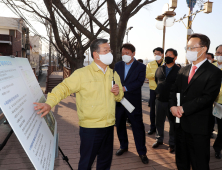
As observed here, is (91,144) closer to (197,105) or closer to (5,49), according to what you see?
(197,105)

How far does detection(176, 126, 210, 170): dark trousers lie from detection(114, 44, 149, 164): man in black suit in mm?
916

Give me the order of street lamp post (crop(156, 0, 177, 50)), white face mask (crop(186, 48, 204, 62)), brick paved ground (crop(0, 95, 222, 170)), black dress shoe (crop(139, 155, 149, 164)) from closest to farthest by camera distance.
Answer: white face mask (crop(186, 48, 204, 62)) → brick paved ground (crop(0, 95, 222, 170)) → black dress shoe (crop(139, 155, 149, 164)) → street lamp post (crop(156, 0, 177, 50))

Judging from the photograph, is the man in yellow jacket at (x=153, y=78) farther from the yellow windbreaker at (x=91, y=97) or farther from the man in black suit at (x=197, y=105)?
the yellow windbreaker at (x=91, y=97)

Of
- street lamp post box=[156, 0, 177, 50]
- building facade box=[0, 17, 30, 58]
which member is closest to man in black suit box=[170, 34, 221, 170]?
street lamp post box=[156, 0, 177, 50]

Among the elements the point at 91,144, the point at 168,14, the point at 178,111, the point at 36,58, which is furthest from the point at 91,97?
Answer: the point at 36,58

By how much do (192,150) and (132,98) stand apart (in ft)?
4.67

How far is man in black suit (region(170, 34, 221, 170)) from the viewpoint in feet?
7.04

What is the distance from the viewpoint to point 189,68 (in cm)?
243

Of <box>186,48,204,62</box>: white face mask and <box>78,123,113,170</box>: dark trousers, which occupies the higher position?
<box>186,48,204,62</box>: white face mask

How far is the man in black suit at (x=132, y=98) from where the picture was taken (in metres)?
3.32

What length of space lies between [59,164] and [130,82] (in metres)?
1.86

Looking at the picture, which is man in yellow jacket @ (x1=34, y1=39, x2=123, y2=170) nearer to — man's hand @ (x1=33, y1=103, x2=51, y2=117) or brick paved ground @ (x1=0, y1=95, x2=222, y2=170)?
man's hand @ (x1=33, y1=103, x2=51, y2=117)

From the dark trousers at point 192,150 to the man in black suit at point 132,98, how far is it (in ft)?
3.01

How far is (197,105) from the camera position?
84.4 inches
